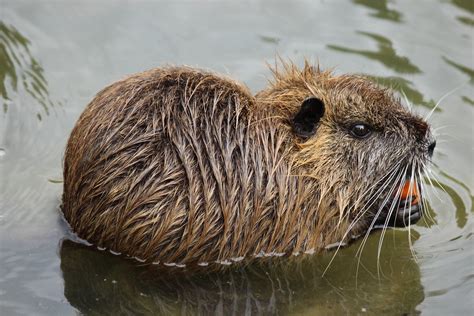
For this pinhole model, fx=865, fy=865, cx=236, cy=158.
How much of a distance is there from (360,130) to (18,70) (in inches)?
109

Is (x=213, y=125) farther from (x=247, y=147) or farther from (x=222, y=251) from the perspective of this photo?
(x=222, y=251)

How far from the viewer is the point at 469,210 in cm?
547

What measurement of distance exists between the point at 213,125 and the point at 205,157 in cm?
19

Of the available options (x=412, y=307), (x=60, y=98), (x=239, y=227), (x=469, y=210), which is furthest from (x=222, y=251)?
(x=60, y=98)


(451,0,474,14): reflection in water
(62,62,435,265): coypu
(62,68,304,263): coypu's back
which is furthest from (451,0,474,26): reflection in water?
(62,68,304,263): coypu's back

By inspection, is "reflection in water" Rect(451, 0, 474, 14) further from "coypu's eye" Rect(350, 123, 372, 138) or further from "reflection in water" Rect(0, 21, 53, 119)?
"reflection in water" Rect(0, 21, 53, 119)

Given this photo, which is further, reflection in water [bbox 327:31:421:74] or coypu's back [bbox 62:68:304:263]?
reflection in water [bbox 327:31:421:74]

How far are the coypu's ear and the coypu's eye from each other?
0.72 ft

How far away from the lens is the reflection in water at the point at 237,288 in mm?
4723

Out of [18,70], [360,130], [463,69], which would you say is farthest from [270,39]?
[360,130]

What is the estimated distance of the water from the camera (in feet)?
15.7

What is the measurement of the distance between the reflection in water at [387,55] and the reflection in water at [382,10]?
0.90ft

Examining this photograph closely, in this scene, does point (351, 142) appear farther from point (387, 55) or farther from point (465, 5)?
point (465, 5)

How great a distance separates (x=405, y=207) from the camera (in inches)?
199
